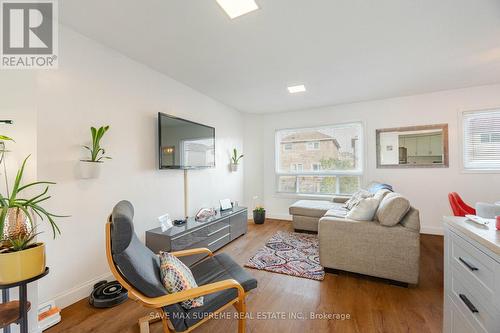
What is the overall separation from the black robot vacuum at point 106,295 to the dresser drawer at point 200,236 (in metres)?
0.58

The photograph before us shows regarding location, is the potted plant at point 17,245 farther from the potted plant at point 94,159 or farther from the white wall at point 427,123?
the white wall at point 427,123

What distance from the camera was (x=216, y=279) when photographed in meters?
1.57

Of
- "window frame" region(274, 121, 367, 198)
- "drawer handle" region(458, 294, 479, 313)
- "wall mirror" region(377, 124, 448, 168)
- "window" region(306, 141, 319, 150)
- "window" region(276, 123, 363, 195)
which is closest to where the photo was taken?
"drawer handle" region(458, 294, 479, 313)

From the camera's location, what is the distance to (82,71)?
1.95 m

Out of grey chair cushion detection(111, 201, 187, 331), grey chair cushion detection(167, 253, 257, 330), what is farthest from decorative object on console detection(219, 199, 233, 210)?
grey chair cushion detection(111, 201, 187, 331)

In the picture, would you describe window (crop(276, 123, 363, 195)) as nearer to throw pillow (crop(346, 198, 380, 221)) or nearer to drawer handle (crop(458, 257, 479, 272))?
throw pillow (crop(346, 198, 380, 221))

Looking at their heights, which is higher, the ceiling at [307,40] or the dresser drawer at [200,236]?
the ceiling at [307,40]

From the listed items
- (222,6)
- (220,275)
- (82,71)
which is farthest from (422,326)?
(82,71)

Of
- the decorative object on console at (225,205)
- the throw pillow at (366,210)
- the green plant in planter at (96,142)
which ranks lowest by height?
the decorative object on console at (225,205)

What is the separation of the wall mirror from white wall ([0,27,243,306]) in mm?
3866

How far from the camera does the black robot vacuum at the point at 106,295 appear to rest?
180 cm

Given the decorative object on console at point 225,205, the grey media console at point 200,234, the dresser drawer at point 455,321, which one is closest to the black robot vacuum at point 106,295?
the grey media console at point 200,234

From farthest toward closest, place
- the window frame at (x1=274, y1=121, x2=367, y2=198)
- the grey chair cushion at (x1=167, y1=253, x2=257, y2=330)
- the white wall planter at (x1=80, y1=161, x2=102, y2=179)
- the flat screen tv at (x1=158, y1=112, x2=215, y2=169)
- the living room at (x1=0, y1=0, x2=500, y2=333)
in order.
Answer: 1. the window frame at (x1=274, y1=121, x2=367, y2=198)
2. the flat screen tv at (x1=158, y1=112, x2=215, y2=169)
3. the white wall planter at (x1=80, y1=161, x2=102, y2=179)
4. the living room at (x1=0, y1=0, x2=500, y2=333)
5. the grey chair cushion at (x1=167, y1=253, x2=257, y2=330)

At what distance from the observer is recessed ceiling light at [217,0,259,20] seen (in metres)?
1.57
